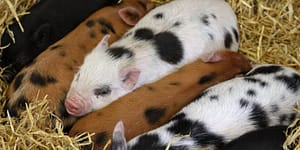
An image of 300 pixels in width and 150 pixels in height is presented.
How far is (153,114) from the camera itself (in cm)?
347

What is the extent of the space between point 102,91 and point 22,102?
1.59ft

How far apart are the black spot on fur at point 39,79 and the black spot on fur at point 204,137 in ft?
3.08

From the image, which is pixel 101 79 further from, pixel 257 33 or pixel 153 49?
pixel 257 33

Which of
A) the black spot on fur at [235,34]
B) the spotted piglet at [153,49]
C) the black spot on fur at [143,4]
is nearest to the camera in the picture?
the spotted piglet at [153,49]

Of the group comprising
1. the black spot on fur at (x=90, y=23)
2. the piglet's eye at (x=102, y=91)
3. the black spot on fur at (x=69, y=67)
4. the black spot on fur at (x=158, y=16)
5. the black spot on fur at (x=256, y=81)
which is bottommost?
the black spot on fur at (x=256, y=81)

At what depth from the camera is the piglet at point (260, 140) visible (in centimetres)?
310

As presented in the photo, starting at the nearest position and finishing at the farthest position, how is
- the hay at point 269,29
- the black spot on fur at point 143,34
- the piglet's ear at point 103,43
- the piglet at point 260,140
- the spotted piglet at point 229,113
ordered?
the piglet at point 260,140
the spotted piglet at point 229,113
the piglet's ear at point 103,43
the black spot on fur at point 143,34
the hay at point 269,29

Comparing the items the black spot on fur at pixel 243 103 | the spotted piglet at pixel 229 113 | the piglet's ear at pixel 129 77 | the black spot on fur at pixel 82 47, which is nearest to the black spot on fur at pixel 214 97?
the spotted piglet at pixel 229 113

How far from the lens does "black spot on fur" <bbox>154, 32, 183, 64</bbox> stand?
3.86 m

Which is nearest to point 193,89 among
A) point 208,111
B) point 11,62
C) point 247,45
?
point 208,111

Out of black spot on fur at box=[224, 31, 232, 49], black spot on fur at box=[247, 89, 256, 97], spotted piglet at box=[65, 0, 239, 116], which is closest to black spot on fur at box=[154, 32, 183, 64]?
spotted piglet at box=[65, 0, 239, 116]

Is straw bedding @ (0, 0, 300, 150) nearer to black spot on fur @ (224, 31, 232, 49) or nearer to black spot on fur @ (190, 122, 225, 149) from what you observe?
black spot on fur @ (224, 31, 232, 49)

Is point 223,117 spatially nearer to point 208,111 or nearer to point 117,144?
point 208,111

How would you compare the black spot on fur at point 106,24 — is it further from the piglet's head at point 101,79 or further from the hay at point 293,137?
the hay at point 293,137
